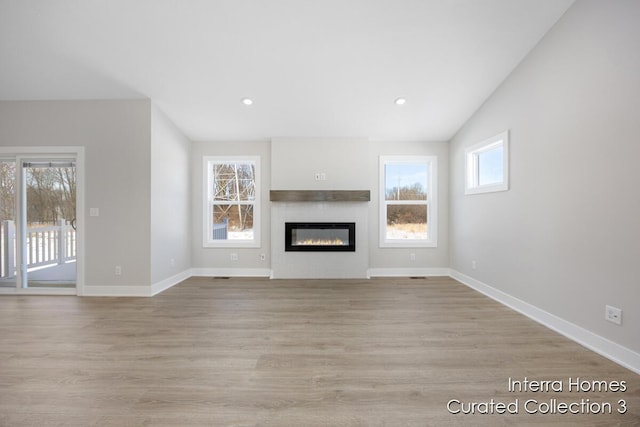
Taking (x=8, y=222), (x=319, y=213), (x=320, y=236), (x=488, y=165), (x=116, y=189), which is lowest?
(x=320, y=236)

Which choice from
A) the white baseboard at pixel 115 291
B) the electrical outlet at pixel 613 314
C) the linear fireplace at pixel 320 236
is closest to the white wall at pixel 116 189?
the white baseboard at pixel 115 291

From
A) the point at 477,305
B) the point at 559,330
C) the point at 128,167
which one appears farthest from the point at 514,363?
the point at 128,167

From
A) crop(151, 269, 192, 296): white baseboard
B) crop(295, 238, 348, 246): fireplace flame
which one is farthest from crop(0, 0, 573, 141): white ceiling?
crop(151, 269, 192, 296): white baseboard

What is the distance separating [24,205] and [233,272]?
302cm

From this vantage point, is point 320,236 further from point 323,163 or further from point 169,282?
point 169,282

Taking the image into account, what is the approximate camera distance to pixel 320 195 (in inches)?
189

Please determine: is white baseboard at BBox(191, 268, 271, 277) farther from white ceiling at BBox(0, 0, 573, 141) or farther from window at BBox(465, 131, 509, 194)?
window at BBox(465, 131, 509, 194)

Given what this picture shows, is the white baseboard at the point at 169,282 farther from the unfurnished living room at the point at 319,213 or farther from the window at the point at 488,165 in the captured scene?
the window at the point at 488,165

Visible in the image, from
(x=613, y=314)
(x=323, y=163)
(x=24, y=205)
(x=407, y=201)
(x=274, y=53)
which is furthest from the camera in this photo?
(x=407, y=201)

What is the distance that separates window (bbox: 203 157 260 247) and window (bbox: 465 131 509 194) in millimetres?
3565

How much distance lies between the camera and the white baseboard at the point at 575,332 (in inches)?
81.6

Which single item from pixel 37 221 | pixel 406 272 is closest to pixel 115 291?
pixel 37 221

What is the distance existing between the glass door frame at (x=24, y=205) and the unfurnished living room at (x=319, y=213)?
0.09 feet

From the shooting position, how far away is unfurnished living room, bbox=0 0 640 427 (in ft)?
6.14
